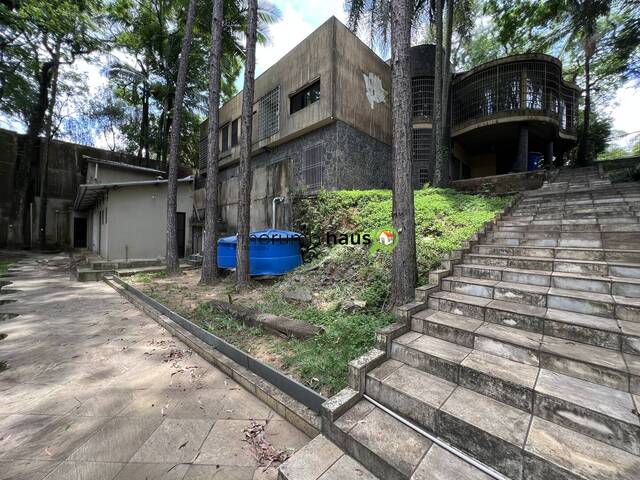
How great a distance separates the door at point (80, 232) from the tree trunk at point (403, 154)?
2293 cm

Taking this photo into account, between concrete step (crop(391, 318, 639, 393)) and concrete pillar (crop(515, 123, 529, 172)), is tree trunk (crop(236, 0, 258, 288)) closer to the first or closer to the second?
concrete step (crop(391, 318, 639, 393))

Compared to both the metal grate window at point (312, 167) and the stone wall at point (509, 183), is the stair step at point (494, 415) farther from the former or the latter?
the metal grate window at point (312, 167)

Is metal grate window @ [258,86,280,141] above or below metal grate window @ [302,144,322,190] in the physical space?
above

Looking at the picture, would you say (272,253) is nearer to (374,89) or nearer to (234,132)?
(374,89)

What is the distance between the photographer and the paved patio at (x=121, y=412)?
1.93 meters

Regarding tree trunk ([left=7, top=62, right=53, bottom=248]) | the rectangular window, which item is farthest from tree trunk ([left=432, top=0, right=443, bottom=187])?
tree trunk ([left=7, top=62, right=53, bottom=248])

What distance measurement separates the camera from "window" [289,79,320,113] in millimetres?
Answer: 9445

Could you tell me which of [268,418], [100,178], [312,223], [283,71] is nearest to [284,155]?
[283,71]

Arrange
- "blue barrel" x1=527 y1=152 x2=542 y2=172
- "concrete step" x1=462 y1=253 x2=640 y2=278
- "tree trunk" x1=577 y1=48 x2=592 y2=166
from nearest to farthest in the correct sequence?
"concrete step" x1=462 y1=253 x2=640 y2=278
"blue barrel" x1=527 y1=152 x2=542 y2=172
"tree trunk" x1=577 y1=48 x2=592 y2=166

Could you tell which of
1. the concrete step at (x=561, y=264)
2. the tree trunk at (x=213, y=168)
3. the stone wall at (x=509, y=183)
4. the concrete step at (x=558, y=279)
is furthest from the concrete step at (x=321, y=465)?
the stone wall at (x=509, y=183)

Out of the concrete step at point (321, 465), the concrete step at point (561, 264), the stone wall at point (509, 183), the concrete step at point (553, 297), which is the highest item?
the stone wall at point (509, 183)

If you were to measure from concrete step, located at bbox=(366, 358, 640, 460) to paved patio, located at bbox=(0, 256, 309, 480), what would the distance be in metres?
0.88

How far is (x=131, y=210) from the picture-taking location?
11.4 m

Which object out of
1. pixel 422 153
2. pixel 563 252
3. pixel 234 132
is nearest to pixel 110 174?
pixel 234 132
